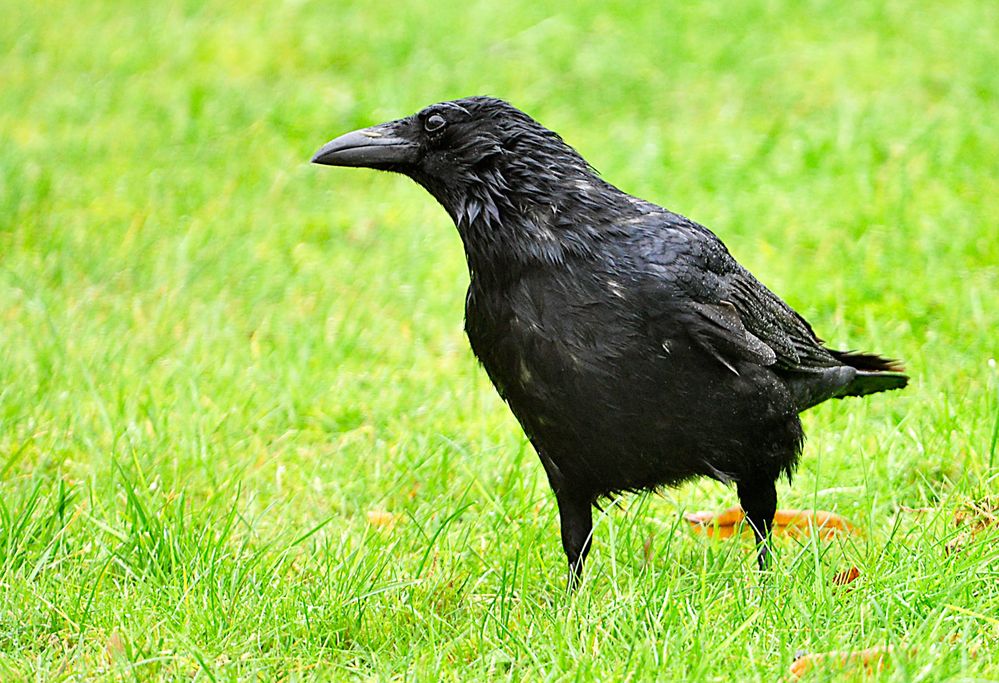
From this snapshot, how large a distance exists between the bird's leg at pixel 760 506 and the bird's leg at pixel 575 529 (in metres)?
0.48

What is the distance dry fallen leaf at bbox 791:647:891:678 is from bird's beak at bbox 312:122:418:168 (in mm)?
1833

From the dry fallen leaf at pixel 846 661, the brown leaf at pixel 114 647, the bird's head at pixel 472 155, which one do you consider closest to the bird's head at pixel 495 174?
the bird's head at pixel 472 155

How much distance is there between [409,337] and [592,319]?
2490mm

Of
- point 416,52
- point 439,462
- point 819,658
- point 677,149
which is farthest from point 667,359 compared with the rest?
point 416,52

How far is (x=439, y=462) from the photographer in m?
4.79

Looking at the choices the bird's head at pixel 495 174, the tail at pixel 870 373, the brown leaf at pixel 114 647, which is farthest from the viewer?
the tail at pixel 870 373

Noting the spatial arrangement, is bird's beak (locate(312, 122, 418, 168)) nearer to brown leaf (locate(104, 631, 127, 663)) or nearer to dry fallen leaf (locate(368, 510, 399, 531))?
dry fallen leaf (locate(368, 510, 399, 531))

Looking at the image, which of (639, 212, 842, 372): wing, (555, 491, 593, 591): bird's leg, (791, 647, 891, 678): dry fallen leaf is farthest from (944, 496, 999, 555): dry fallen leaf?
(555, 491, 593, 591): bird's leg

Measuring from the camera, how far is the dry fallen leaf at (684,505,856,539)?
4.21 m

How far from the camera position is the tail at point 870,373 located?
14.9 ft

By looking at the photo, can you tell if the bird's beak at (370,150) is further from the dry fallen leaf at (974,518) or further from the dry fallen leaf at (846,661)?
the dry fallen leaf at (974,518)

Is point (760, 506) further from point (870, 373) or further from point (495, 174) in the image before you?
point (495, 174)

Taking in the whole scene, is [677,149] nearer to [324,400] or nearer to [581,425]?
[324,400]

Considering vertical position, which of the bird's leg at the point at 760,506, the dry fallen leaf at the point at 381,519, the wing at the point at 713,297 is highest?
the wing at the point at 713,297
